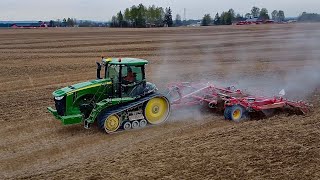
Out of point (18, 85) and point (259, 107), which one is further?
point (18, 85)

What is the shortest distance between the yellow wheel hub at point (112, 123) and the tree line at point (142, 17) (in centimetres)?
8546

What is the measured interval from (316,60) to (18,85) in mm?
17231

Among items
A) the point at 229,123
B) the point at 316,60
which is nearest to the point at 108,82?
the point at 229,123

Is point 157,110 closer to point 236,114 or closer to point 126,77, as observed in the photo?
point 126,77

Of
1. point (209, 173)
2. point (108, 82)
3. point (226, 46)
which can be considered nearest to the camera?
point (209, 173)

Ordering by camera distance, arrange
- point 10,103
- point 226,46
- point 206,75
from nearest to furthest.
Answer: point 10,103 < point 206,75 < point 226,46

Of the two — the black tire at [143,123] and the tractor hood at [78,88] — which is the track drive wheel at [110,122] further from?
the tractor hood at [78,88]

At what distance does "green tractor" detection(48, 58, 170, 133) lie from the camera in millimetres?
11055

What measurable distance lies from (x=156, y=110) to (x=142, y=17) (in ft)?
307

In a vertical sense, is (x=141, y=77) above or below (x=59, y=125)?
above

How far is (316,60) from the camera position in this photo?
25609mm

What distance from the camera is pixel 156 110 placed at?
12.0m

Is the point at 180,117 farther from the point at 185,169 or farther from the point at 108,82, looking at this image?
the point at 185,169

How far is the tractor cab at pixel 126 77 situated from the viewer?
1160cm
